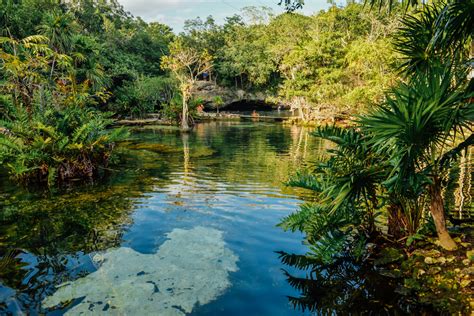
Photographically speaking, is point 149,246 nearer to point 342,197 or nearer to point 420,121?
point 342,197

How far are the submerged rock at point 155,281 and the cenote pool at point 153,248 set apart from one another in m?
0.01

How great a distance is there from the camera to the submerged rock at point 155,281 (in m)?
4.15

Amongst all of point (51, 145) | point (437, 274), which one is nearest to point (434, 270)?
point (437, 274)

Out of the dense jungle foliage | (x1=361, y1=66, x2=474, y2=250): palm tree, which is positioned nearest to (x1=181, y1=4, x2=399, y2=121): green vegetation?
the dense jungle foliage

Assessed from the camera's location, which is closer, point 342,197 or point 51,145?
point 342,197

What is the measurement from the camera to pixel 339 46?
33000 millimetres

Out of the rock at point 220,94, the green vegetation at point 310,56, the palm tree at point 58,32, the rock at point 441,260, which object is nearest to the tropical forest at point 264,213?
the rock at point 441,260

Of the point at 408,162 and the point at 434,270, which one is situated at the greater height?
the point at 408,162

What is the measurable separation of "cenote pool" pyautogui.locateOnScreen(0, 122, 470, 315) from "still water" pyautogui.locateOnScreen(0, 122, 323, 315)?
0.02 metres

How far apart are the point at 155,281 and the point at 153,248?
1.26 meters

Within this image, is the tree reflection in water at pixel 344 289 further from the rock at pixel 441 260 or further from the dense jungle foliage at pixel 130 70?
the dense jungle foliage at pixel 130 70

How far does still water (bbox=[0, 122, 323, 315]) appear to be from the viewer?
428 cm

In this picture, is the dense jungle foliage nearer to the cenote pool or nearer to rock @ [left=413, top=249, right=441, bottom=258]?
the cenote pool

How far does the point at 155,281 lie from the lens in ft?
15.7
